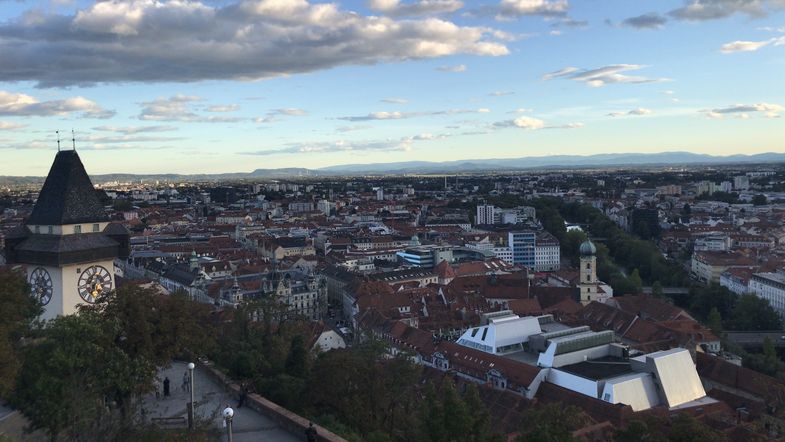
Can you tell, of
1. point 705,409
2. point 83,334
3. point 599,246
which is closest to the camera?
point 83,334

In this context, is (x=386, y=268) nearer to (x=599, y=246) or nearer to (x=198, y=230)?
(x=599, y=246)

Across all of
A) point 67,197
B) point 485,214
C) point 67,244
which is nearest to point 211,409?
point 67,244

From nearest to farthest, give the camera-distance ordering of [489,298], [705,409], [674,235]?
[705,409] < [489,298] < [674,235]

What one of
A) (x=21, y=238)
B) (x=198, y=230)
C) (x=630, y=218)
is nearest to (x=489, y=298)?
(x=21, y=238)

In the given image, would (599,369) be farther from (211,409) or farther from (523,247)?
(523,247)

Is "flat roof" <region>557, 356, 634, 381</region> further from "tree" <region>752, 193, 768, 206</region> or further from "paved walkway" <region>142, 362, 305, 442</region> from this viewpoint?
"tree" <region>752, 193, 768, 206</region>

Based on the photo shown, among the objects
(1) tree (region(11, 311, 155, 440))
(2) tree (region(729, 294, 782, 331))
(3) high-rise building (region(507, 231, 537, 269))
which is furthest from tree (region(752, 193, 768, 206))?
(1) tree (region(11, 311, 155, 440))
